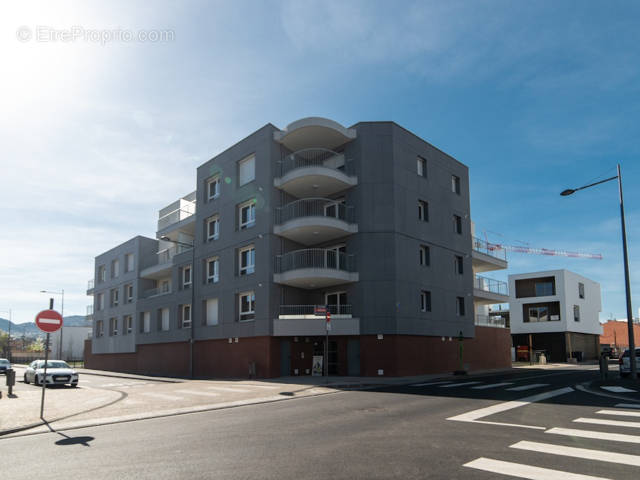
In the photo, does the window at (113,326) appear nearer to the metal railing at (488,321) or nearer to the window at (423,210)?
the window at (423,210)

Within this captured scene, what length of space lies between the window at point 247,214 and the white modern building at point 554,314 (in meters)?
36.4

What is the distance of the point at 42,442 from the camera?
29.9ft

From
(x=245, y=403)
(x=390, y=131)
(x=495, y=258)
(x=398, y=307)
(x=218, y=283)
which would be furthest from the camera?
(x=495, y=258)

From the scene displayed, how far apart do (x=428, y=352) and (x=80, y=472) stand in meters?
23.5

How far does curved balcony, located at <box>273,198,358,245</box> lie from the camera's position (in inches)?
1035

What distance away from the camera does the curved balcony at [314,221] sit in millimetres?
26294

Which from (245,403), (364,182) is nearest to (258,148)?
(364,182)

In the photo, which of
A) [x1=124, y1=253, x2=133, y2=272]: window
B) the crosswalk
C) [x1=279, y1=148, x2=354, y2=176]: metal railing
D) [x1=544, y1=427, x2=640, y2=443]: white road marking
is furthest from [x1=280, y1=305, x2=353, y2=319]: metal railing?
[x1=124, y1=253, x2=133, y2=272]: window

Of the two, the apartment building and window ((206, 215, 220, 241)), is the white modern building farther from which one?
window ((206, 215, 220, 241))

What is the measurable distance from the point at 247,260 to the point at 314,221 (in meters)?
5.49

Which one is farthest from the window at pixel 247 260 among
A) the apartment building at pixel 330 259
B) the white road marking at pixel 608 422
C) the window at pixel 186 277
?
the white road marking at pixel 608 422

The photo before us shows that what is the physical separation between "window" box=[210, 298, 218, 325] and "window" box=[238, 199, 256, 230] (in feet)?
17.0

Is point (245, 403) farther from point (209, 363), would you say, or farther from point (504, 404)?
point (209, 363)

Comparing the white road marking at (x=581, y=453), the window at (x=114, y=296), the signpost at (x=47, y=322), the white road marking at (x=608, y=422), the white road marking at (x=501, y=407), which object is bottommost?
the white road marking at (x=501, y=407)
